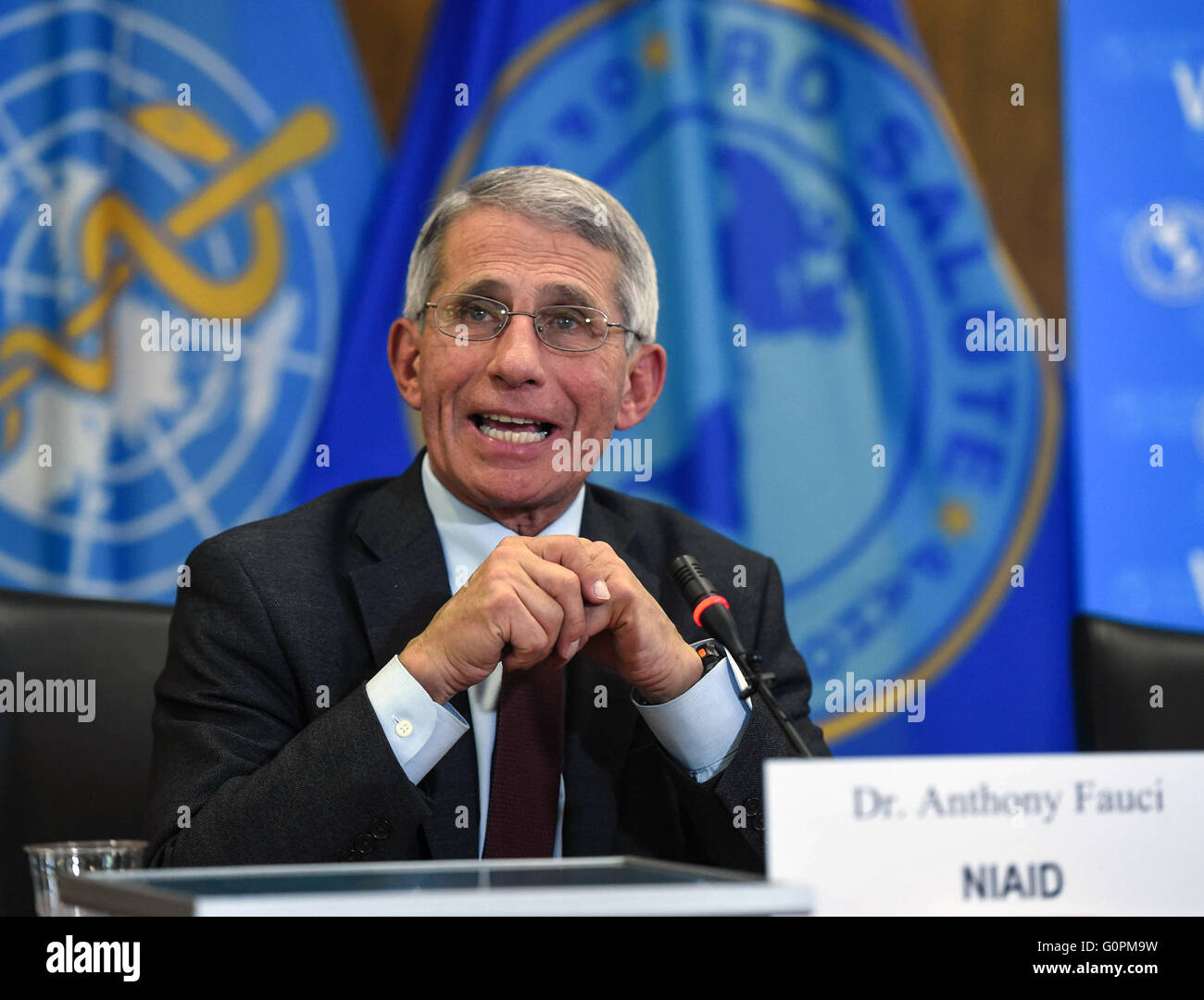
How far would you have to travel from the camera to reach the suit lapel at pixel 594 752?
2.00 m

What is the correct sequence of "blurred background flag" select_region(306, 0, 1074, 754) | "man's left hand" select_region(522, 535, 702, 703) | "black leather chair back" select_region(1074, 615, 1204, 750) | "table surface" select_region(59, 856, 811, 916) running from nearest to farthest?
"table surface" select_region(59, 856, 811, 916) → "man's left hand" select_region(522, 535, 702, 703) → "black leather chair back" select_region(1074, 615, 1204, 750) → "blurred background flag" select_region(306, 0, 1074, 754)

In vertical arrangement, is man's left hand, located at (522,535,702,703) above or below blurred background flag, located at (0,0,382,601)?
below

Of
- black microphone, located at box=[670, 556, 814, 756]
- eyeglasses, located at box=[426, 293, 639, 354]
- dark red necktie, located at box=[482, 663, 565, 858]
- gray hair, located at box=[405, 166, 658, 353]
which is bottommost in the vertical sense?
dark red necktie, located at box=[482, 663, 565, 858]

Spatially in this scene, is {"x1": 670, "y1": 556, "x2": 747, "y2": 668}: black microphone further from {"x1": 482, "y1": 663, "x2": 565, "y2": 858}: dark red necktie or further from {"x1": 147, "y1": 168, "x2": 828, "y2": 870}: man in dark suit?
{"x1": 482, "y1": 663, "x2": 565, "y2": 858}: dark red necktie

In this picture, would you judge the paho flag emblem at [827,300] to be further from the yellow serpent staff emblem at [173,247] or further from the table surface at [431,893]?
the table surface at [431,893]

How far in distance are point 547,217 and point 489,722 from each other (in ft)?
2.95

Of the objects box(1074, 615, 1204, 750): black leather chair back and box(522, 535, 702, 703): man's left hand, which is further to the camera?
box(1074, 615, 1204, 750): black leather chair back

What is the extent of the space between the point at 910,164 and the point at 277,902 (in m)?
2.94

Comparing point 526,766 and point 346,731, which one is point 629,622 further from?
point 346,731

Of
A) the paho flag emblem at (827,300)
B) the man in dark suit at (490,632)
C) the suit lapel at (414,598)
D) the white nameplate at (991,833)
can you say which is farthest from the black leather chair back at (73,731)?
the white nameplate at (991,833)

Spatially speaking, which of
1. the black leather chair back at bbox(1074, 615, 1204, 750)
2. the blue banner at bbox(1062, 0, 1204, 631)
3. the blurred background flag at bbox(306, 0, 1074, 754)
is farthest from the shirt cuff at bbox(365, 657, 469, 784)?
the blue banner at bbox(1062, 0, 1204, 631)

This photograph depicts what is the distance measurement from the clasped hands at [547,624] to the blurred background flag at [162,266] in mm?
1624

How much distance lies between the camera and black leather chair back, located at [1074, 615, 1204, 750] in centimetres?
246
